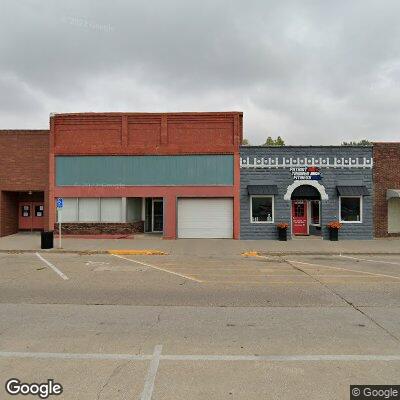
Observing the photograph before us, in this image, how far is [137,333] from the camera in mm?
5488

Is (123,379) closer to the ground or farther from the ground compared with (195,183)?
closer to the ground

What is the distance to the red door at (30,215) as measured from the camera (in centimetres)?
2430

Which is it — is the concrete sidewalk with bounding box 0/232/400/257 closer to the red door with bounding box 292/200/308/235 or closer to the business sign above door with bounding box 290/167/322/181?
the red door with bounding box 292/200/308/235

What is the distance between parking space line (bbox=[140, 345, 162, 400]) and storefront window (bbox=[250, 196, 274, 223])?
16.4 meters

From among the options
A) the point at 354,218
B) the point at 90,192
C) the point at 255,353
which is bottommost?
the point at 255,353

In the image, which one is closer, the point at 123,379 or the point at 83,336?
the point at 123,379

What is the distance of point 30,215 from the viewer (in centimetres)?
2431

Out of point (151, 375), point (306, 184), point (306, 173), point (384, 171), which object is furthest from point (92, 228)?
point (151, 375)

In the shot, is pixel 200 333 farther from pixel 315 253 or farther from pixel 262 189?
pixel 262 189

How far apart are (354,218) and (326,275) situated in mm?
11656

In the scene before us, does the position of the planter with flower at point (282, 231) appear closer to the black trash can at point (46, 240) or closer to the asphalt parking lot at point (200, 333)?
the asphalt parking lot at point (200, 333)

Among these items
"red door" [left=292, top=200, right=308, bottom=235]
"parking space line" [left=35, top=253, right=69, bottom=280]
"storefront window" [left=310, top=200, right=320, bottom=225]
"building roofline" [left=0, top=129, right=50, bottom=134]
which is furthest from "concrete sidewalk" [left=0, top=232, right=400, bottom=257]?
"building roofline" [left=0, top=129, right=50, bottom=134]

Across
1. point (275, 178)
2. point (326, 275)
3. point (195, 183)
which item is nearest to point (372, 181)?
point (275, 178)

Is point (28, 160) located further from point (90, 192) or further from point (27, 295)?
point (27, 295)
